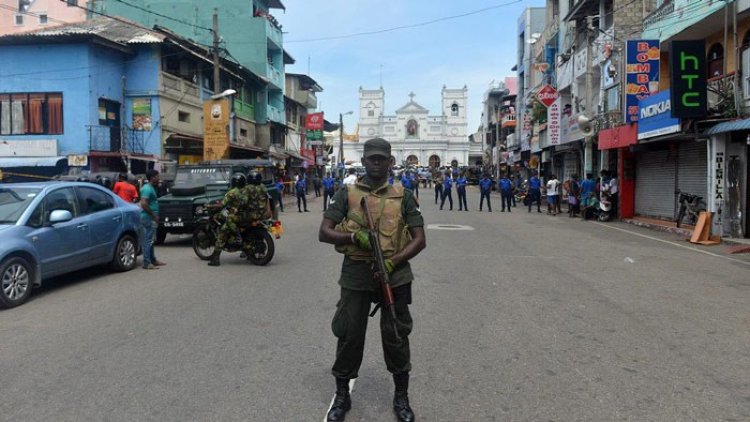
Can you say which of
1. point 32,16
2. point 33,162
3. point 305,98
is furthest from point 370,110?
point 33,162

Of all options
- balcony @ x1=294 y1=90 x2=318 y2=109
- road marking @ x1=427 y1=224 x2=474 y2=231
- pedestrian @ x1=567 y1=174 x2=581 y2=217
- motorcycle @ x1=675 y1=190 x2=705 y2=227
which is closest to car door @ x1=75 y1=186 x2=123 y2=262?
road marking @ x1=427 y1=224 x2=474 y2=231

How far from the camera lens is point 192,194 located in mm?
14438

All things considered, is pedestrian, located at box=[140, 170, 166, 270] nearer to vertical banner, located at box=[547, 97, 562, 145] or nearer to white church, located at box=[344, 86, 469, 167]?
vertical banner, located at box=[547, 97, 562, 145]

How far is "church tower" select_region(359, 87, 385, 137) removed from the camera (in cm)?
11194

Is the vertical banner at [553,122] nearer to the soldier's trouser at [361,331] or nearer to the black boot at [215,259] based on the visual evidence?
the black boot at [215,259]

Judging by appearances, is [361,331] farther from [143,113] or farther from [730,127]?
[143,113]

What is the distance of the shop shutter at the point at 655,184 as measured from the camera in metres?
19.5

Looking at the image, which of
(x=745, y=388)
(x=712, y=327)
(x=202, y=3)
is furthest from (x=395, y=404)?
(x=202, y=3)

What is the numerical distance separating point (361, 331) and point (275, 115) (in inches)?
1675

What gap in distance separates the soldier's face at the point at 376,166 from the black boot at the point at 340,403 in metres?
1.39

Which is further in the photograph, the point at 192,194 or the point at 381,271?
the point at 192,194

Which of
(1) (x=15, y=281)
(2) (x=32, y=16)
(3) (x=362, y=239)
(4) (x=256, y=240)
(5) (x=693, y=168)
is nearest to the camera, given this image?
(3) (x=362, y=239)

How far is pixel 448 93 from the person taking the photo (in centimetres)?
11150

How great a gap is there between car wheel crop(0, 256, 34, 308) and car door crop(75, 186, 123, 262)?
146cm
